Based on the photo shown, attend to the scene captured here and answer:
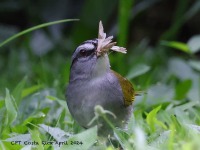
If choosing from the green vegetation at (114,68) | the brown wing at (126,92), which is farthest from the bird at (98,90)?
the green vegetation at (114,68)

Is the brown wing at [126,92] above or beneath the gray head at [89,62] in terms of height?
beneath

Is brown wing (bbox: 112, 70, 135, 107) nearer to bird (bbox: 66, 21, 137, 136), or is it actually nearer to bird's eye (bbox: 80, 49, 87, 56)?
bird (bbox: 66, 21, 137, 136)

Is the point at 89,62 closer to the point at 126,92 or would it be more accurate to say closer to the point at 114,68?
the point at 126,92

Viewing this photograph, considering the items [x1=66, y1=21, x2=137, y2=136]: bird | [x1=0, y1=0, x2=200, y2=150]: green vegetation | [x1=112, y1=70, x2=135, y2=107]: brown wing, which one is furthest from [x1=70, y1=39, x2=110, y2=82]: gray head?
[x1=0, y1=0, x2=200, y2=150]: green vegetation

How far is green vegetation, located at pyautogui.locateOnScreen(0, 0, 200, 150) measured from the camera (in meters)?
3.58

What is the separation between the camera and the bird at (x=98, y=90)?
391 centimetres

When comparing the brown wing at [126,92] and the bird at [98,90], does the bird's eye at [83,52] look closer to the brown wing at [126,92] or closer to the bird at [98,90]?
the bird at [98,90]

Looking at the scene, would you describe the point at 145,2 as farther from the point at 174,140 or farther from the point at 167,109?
the point at 174,140

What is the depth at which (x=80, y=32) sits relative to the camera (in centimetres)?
755

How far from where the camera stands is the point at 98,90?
3943mm

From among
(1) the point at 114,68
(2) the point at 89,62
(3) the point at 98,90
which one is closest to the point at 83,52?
(2) the point at 89,62

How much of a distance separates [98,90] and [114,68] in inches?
99.8

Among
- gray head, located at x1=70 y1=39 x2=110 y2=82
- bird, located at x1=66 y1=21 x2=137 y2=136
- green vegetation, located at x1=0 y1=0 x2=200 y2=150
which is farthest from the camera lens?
gray head, located at x1=70 y1=39 x2=110 y2=82

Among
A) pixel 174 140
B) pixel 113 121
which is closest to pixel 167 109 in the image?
pixel 113 121
